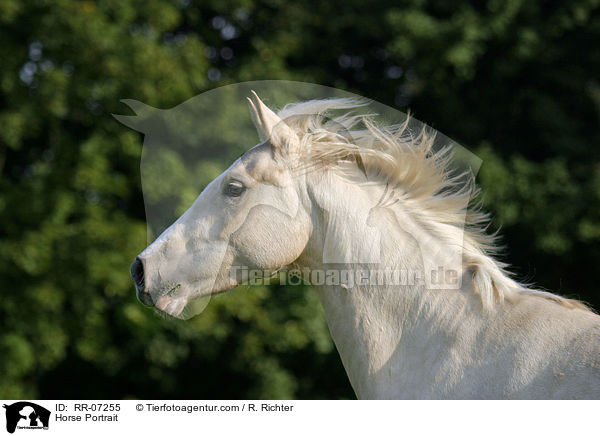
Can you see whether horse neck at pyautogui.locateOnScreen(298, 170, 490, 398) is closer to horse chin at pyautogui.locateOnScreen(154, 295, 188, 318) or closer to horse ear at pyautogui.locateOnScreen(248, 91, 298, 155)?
horse ear at pyautogui.locateOnScreen(248, 91, 298, 155)

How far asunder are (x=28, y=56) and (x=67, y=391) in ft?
18.9

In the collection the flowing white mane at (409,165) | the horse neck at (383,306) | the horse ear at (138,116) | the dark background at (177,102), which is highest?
the flowing white mane at (409,165)

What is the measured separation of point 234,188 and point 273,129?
305mm

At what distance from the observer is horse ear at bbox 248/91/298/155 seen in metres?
2.53

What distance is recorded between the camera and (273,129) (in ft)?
8.34

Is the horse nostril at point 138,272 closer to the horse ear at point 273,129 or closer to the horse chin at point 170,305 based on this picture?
the horse chin at point 170,305

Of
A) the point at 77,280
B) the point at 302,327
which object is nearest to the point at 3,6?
the point at 77,280

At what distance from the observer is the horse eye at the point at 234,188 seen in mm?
2525

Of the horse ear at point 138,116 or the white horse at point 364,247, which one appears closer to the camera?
the white horse at point 364,247

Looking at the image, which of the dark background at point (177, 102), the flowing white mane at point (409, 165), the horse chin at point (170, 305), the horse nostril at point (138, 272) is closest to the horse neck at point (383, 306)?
the flowing white mane at point (409, 165)

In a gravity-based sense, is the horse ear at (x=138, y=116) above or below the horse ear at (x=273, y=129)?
below
